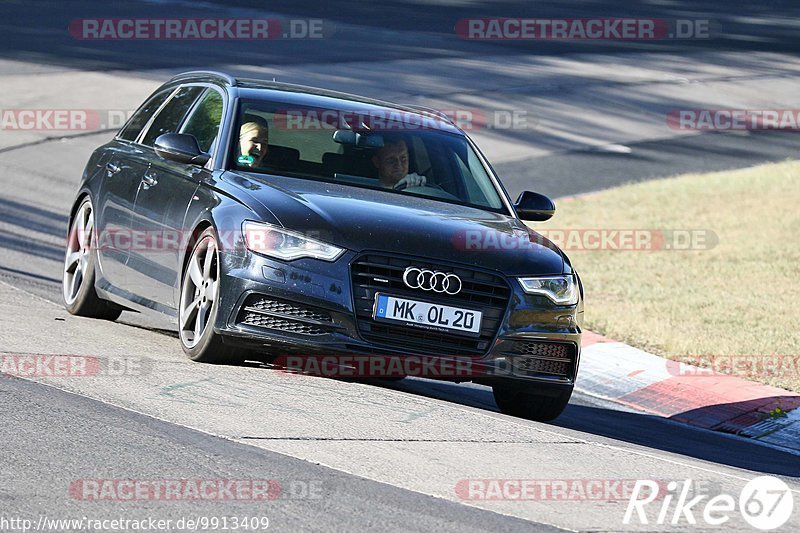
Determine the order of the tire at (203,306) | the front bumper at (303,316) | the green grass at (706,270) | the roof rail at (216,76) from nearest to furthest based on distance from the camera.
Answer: the front bumper at (303,316), the tire at (203,306), the roof rail at (216,76), the green grass at (706,270)

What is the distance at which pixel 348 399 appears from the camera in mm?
7047

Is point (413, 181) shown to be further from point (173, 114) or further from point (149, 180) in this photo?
point (173, 114)

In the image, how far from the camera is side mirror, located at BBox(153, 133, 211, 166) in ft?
27.0

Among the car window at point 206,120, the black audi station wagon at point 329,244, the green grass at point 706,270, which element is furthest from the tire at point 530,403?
the green grass at point 706,270

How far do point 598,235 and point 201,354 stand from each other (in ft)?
31.2

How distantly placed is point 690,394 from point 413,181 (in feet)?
9.31

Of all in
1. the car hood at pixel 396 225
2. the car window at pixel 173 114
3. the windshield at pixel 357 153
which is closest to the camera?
the car hood at pixel 396 225

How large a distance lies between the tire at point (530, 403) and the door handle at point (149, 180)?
2.42 meters

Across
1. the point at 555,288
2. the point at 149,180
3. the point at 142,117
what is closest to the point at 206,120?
the point at 149,180

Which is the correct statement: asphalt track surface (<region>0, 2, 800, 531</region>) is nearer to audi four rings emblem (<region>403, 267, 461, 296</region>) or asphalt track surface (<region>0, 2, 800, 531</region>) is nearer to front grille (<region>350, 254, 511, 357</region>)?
front grille (<region>350, 254, 511, 357</region>)

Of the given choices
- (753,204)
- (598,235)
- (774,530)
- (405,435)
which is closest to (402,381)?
(405,435)

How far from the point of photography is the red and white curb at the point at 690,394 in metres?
9.45

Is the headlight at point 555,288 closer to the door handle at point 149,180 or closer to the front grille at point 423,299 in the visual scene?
the front grille at point 423,299

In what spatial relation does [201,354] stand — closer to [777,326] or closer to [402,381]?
[402,381]
